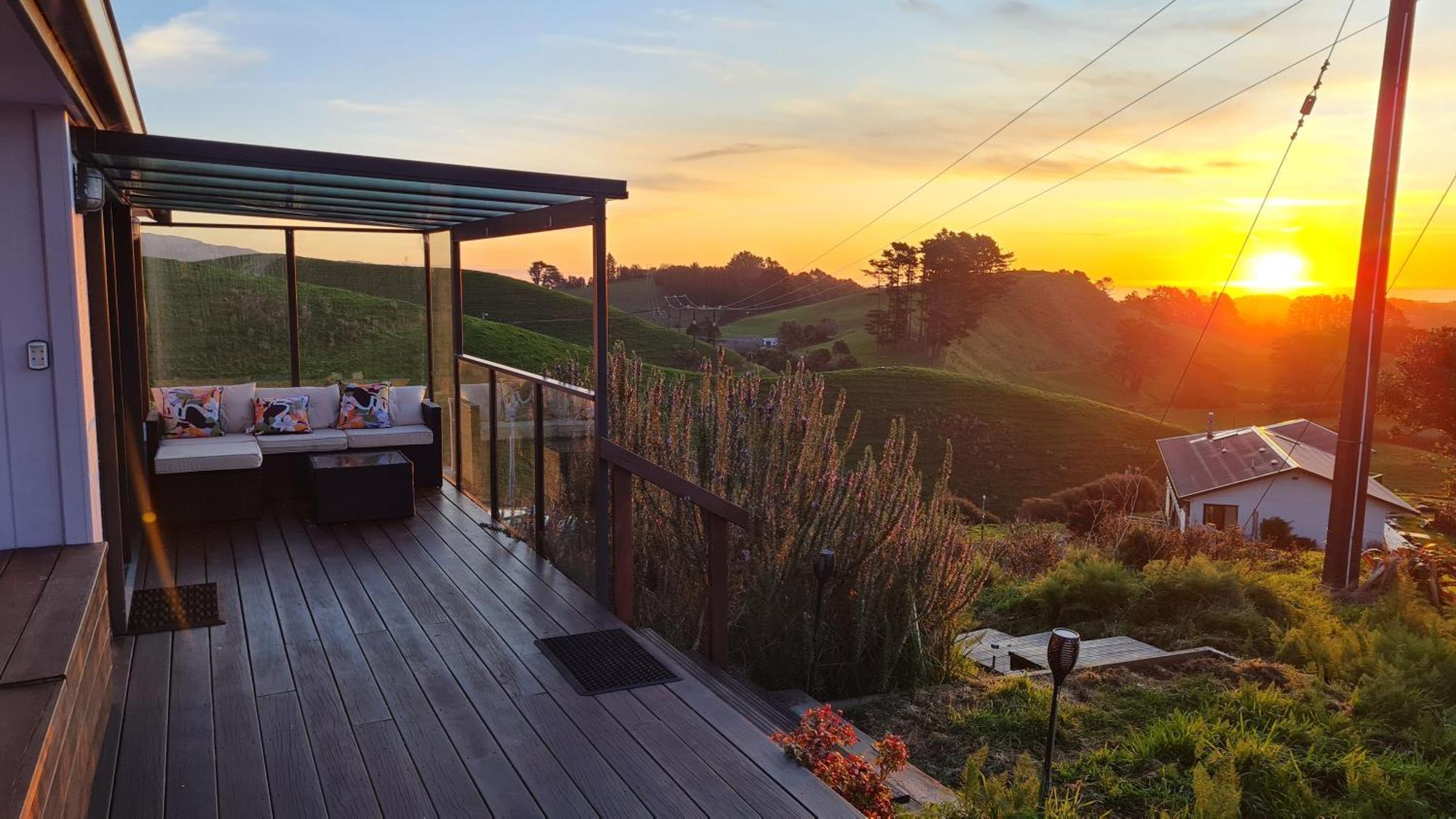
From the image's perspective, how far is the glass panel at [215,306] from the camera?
7512 mm

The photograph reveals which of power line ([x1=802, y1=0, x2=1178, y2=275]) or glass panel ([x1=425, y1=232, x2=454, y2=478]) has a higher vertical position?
power line ([x1=802, y1=0, x2=1178, y2=275])

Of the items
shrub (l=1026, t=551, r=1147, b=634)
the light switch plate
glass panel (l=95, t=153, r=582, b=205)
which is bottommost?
shrub (l=1026, t=551, r=1147, b=634)

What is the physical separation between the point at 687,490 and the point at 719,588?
0.49m

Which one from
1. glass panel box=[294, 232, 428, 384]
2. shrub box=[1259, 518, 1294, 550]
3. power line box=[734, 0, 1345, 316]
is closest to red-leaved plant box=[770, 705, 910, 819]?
glass panel box=[294, 232, 428, 384]

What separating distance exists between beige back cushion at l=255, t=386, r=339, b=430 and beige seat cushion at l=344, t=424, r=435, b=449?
0.27 metres

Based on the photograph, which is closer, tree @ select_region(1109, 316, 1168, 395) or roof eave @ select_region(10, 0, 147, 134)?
roof eave @ select_region(10, 0, 147, 134)

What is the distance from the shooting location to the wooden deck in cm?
276

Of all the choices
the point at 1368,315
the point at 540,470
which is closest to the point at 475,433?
the point at 540,470

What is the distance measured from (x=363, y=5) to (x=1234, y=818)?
9816 mm

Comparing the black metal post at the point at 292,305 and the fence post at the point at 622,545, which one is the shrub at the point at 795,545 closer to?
the fence post at the point at 622,545

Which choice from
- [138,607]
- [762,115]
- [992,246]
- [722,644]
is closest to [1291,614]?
[722,644]

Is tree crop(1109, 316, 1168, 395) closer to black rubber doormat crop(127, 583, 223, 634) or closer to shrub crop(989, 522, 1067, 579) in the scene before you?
shrub crop(989, 522, 1067, 579)

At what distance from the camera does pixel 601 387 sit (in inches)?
185

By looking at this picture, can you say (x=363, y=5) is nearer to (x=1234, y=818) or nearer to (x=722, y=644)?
(x=722, y=644)
